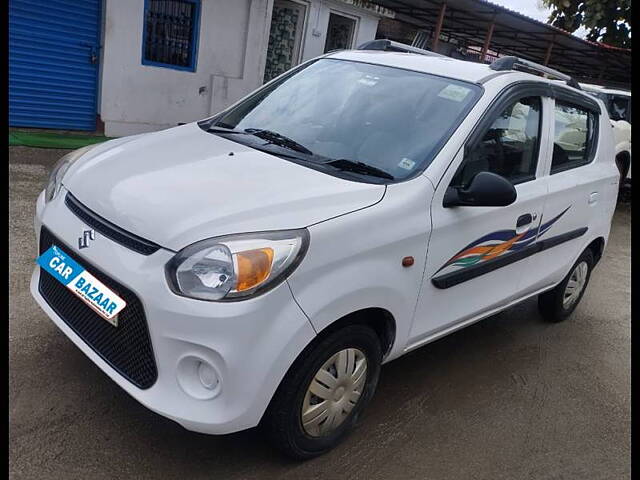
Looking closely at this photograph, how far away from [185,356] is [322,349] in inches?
22.0

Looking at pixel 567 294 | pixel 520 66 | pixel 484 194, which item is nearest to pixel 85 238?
pixel 484 194

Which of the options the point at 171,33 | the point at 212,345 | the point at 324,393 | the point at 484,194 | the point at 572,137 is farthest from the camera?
the point at 171,33

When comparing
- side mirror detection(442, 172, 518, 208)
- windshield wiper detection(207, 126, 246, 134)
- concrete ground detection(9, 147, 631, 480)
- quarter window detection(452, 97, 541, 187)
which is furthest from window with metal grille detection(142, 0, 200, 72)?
side mirror detection(442, 172, 518, 208)

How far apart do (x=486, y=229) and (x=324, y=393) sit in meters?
1.22

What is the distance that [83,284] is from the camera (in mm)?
2416

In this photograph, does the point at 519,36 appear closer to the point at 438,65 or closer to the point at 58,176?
the point at 438,65

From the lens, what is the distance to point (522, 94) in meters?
3.34

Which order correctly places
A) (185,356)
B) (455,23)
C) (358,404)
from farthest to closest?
(455,23) < (358,404) < (185,356)

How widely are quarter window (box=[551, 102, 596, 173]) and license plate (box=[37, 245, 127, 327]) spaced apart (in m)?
2.70

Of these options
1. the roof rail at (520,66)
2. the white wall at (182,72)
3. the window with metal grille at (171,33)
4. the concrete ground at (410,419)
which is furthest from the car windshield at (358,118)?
the window with metal grille at (171,33)

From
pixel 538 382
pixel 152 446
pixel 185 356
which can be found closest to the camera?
pixel 185 356

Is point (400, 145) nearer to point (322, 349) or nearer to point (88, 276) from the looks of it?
point (322, 349)

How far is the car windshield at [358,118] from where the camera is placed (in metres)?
2.92
